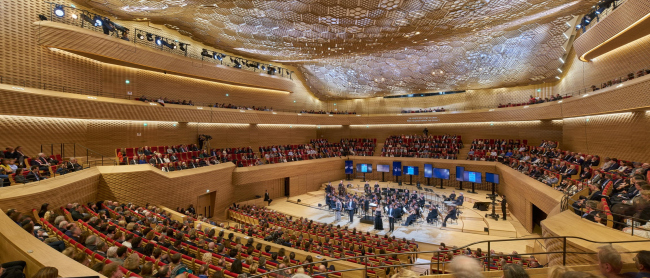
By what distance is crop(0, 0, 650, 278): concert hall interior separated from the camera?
→ 6.04 m

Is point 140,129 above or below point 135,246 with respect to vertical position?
above

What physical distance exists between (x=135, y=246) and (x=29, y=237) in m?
1.91

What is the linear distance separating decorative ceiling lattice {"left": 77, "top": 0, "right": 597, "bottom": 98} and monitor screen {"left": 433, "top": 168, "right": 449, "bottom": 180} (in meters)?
7.42

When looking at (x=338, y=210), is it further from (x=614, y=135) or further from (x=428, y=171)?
(x=614, y=135)

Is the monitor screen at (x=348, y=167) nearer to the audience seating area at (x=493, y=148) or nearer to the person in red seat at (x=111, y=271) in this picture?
the audience seating area at (x=493, y=148)

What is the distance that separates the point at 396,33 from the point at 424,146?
11913 millimetres

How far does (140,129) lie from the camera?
1605 centimetres

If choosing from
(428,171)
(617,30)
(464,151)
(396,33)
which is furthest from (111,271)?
(464,151)

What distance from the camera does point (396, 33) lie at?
14.3 meters

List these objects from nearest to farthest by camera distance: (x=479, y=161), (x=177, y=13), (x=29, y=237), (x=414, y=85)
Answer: (x=29, y=237)
(x=177, y=13)
(x=479, y=161)
(x=414, y=85)

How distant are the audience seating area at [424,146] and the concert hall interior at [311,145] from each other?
8.6 inches

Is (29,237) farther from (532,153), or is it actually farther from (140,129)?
(532,153)

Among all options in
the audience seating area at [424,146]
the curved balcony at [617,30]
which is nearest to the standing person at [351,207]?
the audience seating area at [424,146]

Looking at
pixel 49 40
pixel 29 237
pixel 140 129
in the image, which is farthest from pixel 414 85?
pixel 29 237
